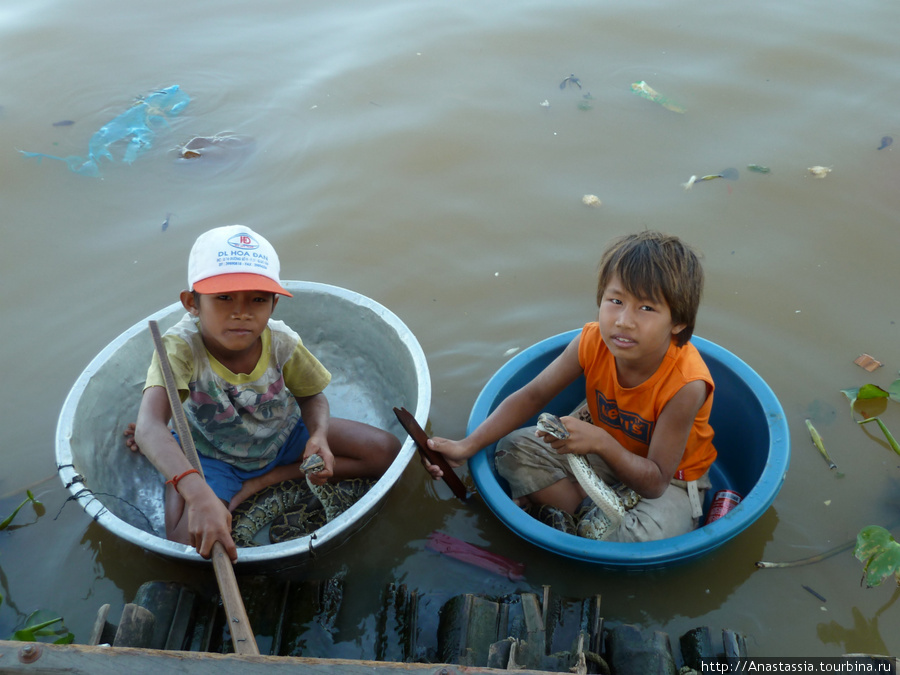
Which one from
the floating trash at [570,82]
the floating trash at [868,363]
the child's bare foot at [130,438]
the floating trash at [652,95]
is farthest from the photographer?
the floating trash at [570,82]

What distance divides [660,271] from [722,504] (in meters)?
0.94

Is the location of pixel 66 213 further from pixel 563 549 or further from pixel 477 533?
pixel 563 549

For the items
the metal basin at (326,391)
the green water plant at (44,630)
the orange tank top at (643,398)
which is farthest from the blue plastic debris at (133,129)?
the orange tank top at (643,398)

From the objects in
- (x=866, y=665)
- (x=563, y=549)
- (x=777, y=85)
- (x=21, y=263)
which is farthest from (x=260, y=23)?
(x=866, y=665)

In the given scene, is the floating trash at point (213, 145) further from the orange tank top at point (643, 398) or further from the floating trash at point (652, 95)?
the orange tank top at point (643, 398)

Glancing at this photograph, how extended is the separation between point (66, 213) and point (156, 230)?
1.91ft

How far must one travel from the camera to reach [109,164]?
162 inches

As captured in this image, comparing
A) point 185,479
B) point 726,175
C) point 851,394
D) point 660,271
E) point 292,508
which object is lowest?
point 292,508

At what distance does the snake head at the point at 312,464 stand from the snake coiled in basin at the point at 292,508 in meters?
0.23

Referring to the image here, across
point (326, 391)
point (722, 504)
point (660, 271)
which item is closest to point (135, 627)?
point (326, 391)

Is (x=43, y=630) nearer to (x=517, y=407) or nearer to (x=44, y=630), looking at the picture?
(x=44, y=630)

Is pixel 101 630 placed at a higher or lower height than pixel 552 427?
lower

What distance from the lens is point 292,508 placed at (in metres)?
2.55

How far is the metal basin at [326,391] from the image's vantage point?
1992 millimetres
